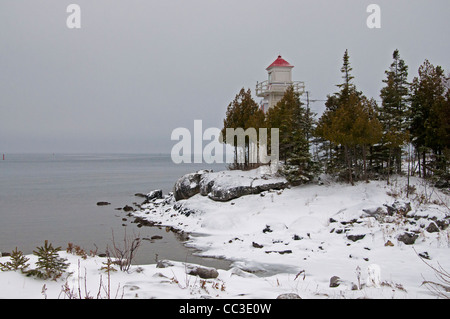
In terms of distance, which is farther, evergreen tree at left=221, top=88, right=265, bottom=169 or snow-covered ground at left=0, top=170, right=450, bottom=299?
evergreen tree at left=221, top=88, right=265, bottom=169

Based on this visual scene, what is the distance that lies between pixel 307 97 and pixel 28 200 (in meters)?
31.4

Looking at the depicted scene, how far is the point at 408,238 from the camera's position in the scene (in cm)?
1285

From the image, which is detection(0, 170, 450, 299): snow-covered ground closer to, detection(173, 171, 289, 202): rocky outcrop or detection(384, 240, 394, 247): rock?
detection(384, 240, 394, 247): rock

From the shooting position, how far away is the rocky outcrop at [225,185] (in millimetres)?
25734

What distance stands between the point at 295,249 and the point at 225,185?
504 inches

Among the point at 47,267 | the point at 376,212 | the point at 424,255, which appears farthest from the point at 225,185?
the point at 47,267

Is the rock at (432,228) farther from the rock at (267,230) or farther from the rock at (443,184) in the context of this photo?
the rock at (443,184)

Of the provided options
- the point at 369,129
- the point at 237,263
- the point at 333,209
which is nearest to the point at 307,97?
the point at 369,129

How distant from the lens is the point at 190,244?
1744cm

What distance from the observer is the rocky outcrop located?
25.7 metres

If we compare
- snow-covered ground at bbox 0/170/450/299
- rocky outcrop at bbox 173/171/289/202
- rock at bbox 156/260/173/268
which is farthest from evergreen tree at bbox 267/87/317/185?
rock at bbox 156/260/173/268

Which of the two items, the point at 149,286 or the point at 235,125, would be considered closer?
the point at 149,286

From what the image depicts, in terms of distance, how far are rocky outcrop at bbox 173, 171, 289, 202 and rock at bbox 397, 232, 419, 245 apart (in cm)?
1286
